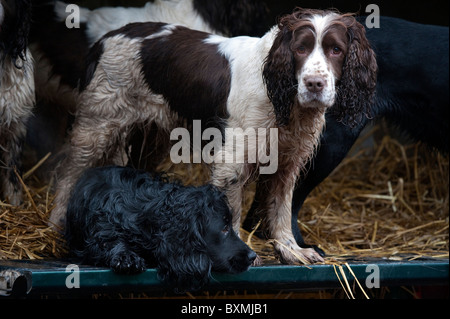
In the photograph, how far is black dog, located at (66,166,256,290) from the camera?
3381 mm

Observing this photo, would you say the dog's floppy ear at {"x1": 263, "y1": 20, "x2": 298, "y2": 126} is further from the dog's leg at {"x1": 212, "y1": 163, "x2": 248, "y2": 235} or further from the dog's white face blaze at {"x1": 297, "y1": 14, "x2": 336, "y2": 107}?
the dog's leg at {"x1": 212, "y1": 163, "x2": 248, "y2": 235}

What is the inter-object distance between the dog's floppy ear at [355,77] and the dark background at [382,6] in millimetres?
289

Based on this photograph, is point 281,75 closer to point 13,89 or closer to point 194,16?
point 13,89

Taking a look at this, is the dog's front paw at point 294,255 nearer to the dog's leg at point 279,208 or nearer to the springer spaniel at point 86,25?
the dog's leg at point 279,208

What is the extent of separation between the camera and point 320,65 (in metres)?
3.43

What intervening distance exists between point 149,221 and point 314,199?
2363 millimetres

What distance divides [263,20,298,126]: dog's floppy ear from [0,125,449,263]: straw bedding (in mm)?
800

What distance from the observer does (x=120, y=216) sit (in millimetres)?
3576

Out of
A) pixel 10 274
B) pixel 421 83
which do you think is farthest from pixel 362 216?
pixel 10 274

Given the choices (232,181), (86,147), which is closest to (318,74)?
(232,181)

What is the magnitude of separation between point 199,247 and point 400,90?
1.93 metres
